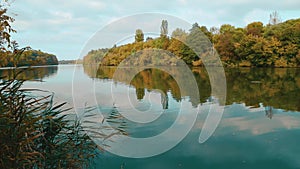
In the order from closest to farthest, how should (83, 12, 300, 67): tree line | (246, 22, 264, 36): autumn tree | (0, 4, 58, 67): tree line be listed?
(0, 4, 58, 67): tree line
(83, 12, 300, 67): tree line
(246, 22, 264, 36): autumn tree

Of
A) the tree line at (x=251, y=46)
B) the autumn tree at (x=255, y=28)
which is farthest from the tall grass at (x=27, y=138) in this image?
the autumn tree at (x=255, y=28)

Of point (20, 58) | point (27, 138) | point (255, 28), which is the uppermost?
point (255, 28)

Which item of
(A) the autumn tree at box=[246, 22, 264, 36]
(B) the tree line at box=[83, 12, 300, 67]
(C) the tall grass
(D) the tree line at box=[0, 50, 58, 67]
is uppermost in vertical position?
(A) the autumn tree at box=[246, 22, 264, 36]

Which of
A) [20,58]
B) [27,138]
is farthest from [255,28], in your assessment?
[27,138]

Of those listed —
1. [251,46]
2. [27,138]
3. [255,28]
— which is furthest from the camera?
[255,28]

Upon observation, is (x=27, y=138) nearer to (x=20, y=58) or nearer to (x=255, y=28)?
(x=20, y=58)

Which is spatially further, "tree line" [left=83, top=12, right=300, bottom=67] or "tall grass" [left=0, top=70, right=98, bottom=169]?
"tree line" [left=83, top=12, right=300, bottom=67]

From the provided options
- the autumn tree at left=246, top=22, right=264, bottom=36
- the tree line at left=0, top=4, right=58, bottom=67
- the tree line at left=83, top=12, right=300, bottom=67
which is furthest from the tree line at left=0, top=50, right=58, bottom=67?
the autumn tree at left=246, top=22, right=264, bottom=36

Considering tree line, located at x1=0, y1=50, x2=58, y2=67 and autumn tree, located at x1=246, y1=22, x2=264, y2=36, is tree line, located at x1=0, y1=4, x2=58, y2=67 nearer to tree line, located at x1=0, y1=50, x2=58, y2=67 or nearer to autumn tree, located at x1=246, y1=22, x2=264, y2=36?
Result: tree line, located at x1=0, y1=50, x2=58, y2=67

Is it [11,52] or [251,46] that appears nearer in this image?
[11,52]

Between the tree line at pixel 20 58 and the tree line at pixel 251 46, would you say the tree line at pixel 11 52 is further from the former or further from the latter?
the tree line at pixel 251 46

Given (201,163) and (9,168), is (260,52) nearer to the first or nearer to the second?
(201,163)

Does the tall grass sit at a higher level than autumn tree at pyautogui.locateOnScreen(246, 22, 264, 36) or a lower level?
lower

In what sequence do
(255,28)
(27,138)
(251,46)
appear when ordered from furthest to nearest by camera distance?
(255,28)
(251,46)
(27,138)
